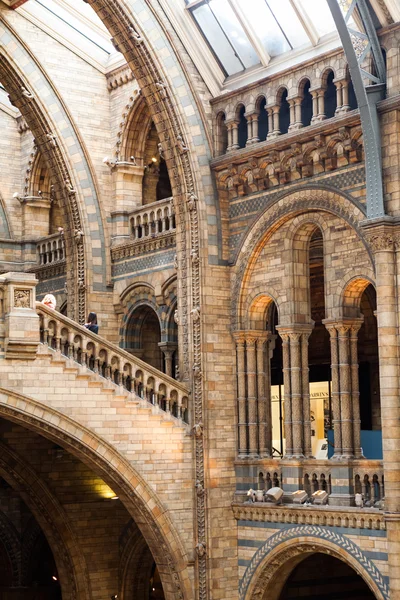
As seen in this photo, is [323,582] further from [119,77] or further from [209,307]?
[119,77]

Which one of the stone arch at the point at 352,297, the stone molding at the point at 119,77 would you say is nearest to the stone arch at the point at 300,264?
the stone arch at the point at 352,297

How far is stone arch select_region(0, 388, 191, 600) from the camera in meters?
20.0

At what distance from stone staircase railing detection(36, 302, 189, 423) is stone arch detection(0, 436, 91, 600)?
4.23 meters

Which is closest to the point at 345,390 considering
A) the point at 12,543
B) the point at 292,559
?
the point at 292,559

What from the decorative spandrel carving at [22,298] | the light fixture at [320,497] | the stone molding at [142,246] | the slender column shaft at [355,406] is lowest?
the light fixture at [320,497]

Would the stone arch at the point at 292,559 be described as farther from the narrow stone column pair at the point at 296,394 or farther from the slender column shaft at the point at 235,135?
the slender column shaft at the point at 235,135

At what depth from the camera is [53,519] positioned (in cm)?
2450

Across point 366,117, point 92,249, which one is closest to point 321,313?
point 92,249

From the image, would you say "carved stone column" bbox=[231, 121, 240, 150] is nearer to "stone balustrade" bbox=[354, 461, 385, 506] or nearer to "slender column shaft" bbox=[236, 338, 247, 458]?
"slender column shaft" bbox=[236, 338, 247, 458]

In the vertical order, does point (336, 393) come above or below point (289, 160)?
below

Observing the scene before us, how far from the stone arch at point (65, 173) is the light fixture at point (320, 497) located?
788 centimetres

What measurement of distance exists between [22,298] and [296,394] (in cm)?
545

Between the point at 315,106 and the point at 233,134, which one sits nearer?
the point at 315,106

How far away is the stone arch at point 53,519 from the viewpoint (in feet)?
79.5
